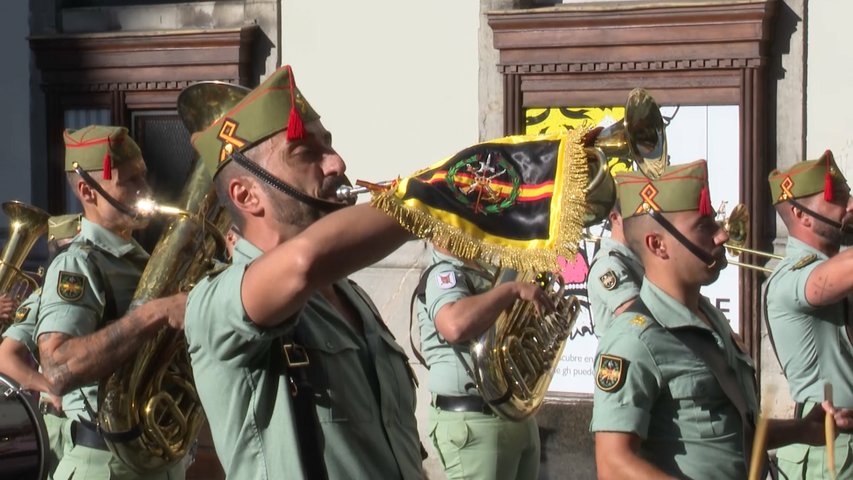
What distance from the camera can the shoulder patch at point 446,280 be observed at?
22.6 feet

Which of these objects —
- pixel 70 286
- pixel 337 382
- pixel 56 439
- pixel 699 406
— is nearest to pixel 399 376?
pixel 337 382

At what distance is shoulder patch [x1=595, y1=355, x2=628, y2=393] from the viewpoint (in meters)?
4.29

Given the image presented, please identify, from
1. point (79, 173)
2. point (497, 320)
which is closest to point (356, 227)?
point (79, 173)

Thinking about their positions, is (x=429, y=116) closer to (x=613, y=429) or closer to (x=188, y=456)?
(x=188, y=456)

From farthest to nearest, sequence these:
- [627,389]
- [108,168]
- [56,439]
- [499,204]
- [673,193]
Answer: [56,439] < [108,168] < [673,193] < [627,389] < [499,204]

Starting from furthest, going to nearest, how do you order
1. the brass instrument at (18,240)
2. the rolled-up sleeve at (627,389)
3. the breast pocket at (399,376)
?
the brass instrument at (18,240)
the rolled-up sleeve at (627,389)
the breast pocket at (399,376)

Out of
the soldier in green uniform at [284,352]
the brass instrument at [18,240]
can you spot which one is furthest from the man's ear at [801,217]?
the soldier in green uniform at [284,352]

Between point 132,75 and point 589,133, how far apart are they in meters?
8.56

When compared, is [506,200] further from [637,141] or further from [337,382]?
[637,141]

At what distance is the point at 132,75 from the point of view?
1117 cm

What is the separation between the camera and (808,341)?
21.4ft

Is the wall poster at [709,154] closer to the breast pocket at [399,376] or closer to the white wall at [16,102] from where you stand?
the white wall at [16,102]

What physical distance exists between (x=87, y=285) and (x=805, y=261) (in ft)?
10.0

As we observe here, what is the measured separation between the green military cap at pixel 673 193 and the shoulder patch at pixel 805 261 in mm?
1761
